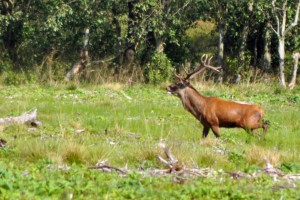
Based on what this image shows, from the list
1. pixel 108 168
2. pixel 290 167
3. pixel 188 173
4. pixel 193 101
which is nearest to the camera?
pixel 188 173

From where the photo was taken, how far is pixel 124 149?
483 inches

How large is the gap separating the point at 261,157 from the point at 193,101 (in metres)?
5.33

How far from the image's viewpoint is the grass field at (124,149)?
8758mm

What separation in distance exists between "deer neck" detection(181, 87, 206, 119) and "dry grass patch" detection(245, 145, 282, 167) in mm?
4568

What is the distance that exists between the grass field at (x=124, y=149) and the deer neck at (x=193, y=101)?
0.49 metres

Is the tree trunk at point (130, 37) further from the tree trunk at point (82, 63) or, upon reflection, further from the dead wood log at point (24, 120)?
the dead wood log at point (24, 120)

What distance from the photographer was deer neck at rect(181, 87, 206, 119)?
16656 mm

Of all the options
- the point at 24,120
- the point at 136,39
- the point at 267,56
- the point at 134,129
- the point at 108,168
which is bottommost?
the point at 134,129

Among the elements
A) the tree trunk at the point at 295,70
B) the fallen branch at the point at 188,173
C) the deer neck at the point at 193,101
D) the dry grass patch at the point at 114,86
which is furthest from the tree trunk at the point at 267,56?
the fallen branch at the point at 188,173

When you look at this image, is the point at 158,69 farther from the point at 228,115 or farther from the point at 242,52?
the point at 228,115

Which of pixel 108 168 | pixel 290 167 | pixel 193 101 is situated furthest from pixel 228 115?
pixel 108 168

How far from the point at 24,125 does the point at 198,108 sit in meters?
4.02

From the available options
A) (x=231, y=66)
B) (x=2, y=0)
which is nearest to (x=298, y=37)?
(x=231, y=66)

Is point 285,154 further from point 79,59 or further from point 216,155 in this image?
point 79,59
